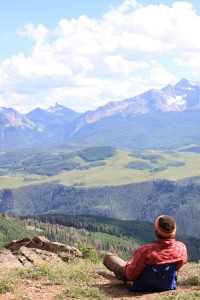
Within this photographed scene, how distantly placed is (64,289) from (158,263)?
16.4ft

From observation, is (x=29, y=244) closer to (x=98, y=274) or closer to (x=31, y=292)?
(x=98, y=274)

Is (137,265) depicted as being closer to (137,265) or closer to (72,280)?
(137,265)

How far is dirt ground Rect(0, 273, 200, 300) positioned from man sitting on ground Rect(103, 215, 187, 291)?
1.58ft

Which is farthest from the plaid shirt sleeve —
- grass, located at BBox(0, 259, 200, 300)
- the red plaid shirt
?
→ grass, located at BBox(0, 259, 200, 300)

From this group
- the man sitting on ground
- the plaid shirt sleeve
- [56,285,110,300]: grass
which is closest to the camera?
[56,285,110,300]: grass

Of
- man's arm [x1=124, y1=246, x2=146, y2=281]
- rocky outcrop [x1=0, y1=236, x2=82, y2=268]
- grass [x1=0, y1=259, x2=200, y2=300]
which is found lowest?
rocky outcrop [x1=0, y1=236, x2=82, y2=268]

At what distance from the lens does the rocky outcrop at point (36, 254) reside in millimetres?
31812

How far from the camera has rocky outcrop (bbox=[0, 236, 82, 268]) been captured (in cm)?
3181

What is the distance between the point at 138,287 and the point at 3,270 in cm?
904

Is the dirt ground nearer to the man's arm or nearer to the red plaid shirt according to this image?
the man's arm

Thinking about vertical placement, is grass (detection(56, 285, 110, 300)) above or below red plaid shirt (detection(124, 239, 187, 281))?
below

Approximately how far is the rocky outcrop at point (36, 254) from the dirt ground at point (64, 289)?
715cm

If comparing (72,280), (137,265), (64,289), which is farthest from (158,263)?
(72,280)

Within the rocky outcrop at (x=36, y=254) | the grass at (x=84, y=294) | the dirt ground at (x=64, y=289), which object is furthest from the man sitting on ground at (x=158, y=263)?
the rocky outcrop at (x=36, y=254)
